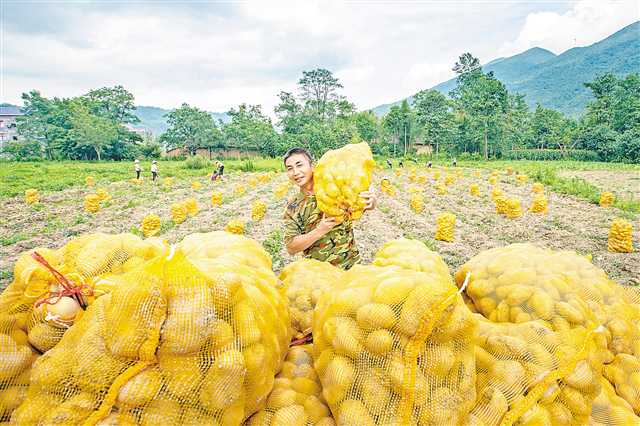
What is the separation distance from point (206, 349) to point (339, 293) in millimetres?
571

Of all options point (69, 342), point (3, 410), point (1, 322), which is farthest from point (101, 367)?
point (1, 322)

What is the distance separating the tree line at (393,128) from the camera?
45.8 m

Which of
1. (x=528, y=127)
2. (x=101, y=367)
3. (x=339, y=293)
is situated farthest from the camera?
(x=528, y=127)

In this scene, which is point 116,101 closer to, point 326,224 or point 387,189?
point 387,189

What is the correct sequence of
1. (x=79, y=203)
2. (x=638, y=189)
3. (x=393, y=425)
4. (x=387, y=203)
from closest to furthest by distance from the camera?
(x=393, y=425) → (x=387, y=203) → (x=79, y=203) → (x=638, y=189)

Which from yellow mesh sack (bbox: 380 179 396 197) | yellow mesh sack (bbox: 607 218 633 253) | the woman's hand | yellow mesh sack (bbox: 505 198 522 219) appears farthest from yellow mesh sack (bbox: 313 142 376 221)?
yellow mesh sack (bbox: 380 179 396 197)

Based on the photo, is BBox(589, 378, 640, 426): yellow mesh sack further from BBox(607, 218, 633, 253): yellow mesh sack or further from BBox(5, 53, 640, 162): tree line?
BBox(5, 53, 640, 162): tree line

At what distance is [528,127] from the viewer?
63.4 metres

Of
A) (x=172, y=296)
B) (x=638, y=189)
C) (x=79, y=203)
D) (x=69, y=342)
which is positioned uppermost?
(x=172, y=296)

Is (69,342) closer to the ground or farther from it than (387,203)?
farther from it

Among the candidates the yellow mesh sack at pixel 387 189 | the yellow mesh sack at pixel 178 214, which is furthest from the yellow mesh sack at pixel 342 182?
the yellow mesh sack at pixel 387 189

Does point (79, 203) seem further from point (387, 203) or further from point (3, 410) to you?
point (3, 410)

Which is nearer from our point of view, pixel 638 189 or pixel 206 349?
pixel 206 349

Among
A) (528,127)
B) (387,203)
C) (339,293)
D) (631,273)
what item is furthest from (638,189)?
(528,127)
